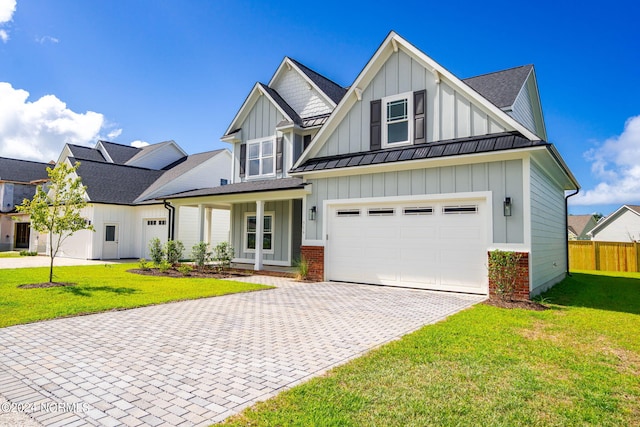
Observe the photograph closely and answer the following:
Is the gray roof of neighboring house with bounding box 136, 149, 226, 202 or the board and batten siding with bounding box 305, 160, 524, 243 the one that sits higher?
the gray roof of neighboring house with bounding box 136, 149, 226, 202

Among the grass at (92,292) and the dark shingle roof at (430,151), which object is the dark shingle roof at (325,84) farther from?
the grass at (92,292)

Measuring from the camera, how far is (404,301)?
29.6ft

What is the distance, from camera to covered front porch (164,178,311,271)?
1509 cm

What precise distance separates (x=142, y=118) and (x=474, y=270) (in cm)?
1820

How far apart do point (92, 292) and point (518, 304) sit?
10705mm

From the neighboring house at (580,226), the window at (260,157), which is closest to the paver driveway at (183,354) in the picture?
the window at (260,157)

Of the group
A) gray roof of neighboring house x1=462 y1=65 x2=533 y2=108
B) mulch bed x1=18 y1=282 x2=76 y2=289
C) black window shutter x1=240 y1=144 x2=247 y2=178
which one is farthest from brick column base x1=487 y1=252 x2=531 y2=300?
black window shutter x1=240 y1=144 x2=247 y2=178

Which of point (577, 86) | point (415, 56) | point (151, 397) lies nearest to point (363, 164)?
point (415, 56)

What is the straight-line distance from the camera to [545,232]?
38.1 feet

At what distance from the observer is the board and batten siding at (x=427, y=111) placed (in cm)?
1038

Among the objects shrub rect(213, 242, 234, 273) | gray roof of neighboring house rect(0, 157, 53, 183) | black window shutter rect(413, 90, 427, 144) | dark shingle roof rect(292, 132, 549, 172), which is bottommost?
shrub rect(213, 242, 234, 273)

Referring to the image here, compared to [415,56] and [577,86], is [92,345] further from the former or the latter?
[577,86]

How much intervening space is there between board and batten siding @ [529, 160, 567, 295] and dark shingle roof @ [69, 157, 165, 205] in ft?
70.0

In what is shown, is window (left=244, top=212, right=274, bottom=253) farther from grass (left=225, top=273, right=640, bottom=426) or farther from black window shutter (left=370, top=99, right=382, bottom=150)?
grass (left=225, top=273, right=640, bottom=426)
